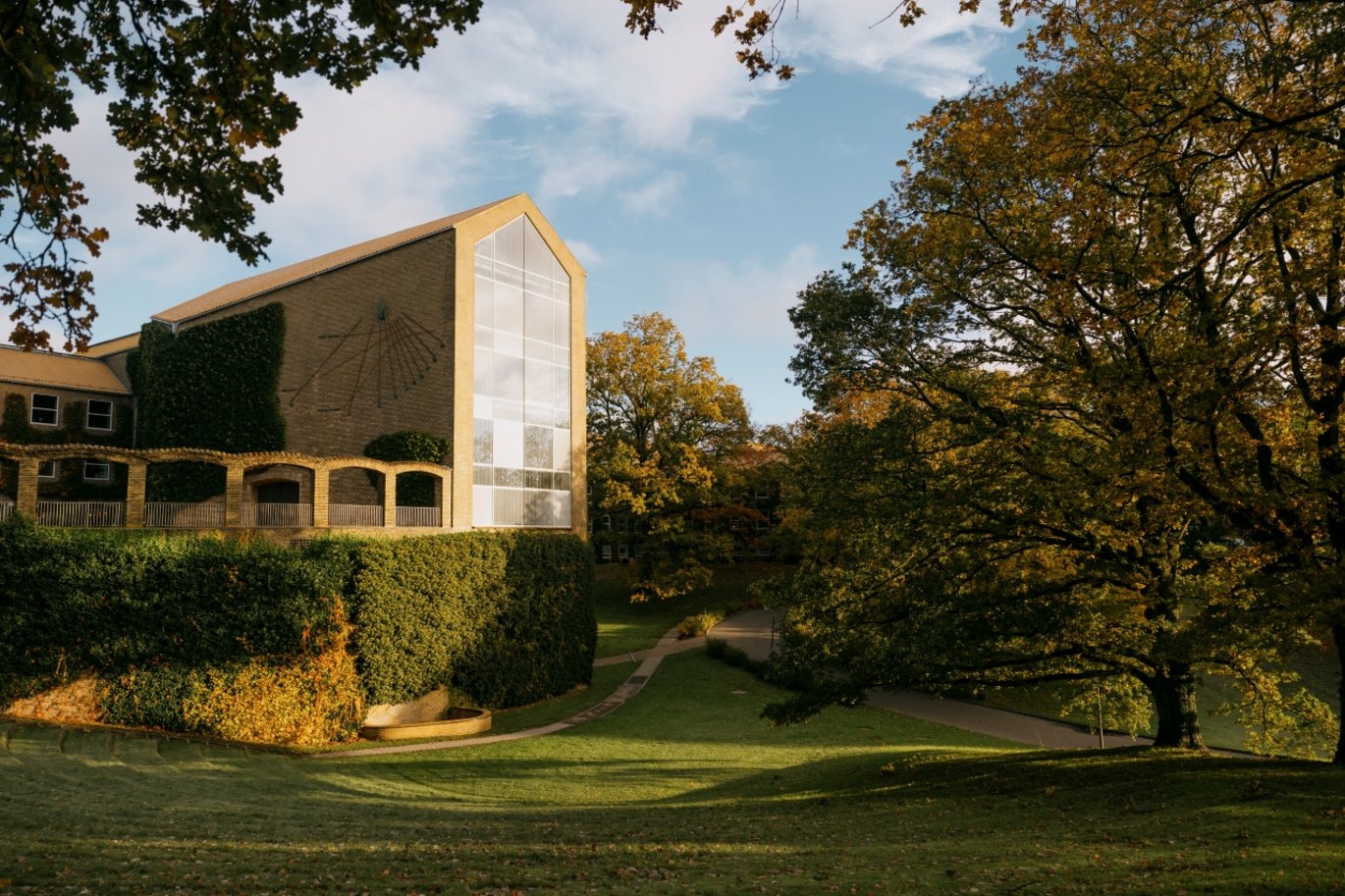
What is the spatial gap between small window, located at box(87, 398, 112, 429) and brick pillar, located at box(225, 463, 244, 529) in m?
18.3

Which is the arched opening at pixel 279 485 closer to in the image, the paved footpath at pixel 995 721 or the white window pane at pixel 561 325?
the white window pane at pixel 561 325

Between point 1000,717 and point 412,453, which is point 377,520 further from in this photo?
point 1000,717

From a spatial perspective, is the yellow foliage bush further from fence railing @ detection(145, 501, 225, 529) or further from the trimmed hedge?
fence railing @ detection(145, 501, 225, 529)

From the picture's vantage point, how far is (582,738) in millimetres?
21938

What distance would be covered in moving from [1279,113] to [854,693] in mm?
10309

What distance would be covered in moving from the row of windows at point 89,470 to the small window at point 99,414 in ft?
6.25

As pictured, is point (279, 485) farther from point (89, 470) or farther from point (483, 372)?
point (483, 372)

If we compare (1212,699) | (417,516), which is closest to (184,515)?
(417,516)

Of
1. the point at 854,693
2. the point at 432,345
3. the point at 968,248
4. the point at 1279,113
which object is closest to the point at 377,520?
the point at 432,345

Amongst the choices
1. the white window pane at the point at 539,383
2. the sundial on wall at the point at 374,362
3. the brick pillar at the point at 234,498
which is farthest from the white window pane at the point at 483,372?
the brick pillar at the point at 234,498

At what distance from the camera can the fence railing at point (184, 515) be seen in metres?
20.9

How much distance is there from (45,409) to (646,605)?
29709 millimetres

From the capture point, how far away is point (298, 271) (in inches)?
1334

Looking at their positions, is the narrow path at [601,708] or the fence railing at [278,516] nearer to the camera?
the narrow path at [601,708]
